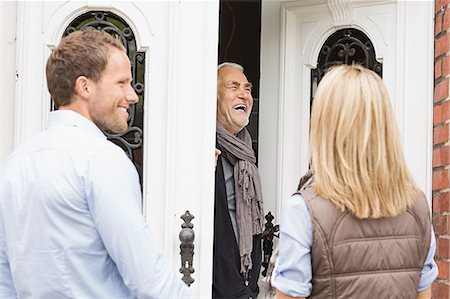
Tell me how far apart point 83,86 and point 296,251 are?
67 cm

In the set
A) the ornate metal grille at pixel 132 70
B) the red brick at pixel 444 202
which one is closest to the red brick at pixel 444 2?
the red brick at pixel 444 202

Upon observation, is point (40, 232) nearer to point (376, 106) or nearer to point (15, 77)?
point (376, 106)

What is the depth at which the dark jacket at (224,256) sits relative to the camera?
3561mm

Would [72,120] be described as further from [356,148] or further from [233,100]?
[233,100]

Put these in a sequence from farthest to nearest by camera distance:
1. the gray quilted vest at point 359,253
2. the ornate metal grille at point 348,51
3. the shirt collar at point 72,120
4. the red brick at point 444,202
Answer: the ornate metal grille at point 348,51 → the red brick at point 444,202 → the shirt collar at point 72,120 → the gray quilted vest at point 359,253

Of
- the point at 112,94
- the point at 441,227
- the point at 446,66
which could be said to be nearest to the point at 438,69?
the point at 446,66

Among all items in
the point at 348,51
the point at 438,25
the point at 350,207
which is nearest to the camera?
the point at 350,207

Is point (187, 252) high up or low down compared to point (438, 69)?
down

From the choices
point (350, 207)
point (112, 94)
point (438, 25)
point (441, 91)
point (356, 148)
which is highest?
point (438, 25)

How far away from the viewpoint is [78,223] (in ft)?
6.72

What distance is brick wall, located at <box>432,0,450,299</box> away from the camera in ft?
10.1

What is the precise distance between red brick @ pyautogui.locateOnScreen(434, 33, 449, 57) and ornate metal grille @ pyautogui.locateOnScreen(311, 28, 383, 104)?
0.85 ft

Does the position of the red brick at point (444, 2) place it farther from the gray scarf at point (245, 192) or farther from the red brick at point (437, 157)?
the gray scarf at point (245, 192)

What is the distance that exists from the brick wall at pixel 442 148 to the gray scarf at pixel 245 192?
2.62 feet
